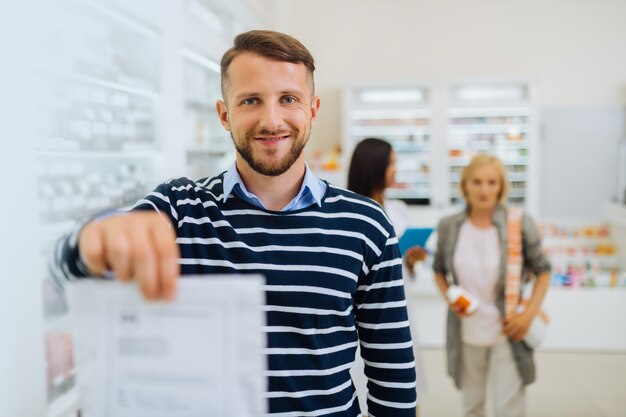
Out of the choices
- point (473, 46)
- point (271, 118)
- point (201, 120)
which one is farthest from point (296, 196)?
point (473, 46)

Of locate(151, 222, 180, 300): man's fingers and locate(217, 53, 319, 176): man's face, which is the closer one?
locate(151, 222, 180, 300): man's fingers

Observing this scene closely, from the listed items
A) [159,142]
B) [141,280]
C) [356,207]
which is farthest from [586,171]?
[141,280]

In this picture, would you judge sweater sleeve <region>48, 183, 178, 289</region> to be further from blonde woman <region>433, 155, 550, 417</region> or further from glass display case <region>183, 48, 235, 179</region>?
glass display case <region>183, 48, 235, 179</region>

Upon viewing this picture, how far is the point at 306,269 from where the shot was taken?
3.58 ft

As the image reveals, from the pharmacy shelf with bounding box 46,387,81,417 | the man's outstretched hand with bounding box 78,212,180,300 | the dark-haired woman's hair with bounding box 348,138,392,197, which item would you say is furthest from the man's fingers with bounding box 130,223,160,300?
the dark-haired woman's hair with bounding box 348,138,392,197

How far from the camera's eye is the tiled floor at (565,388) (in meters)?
3.52

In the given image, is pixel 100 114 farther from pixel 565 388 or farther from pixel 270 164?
pixel 565 388

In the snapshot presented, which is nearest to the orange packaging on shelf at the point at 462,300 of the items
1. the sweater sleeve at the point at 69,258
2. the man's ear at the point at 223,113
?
the man's ear at the point at 223,113

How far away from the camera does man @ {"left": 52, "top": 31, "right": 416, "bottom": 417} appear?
1.07m

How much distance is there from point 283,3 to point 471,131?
2.84 metres

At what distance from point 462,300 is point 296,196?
170 centimetres

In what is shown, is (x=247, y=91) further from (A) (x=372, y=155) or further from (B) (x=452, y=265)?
(B) (x=452, y=265)

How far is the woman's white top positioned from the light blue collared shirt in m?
1.78

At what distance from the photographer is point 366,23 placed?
7.28m
